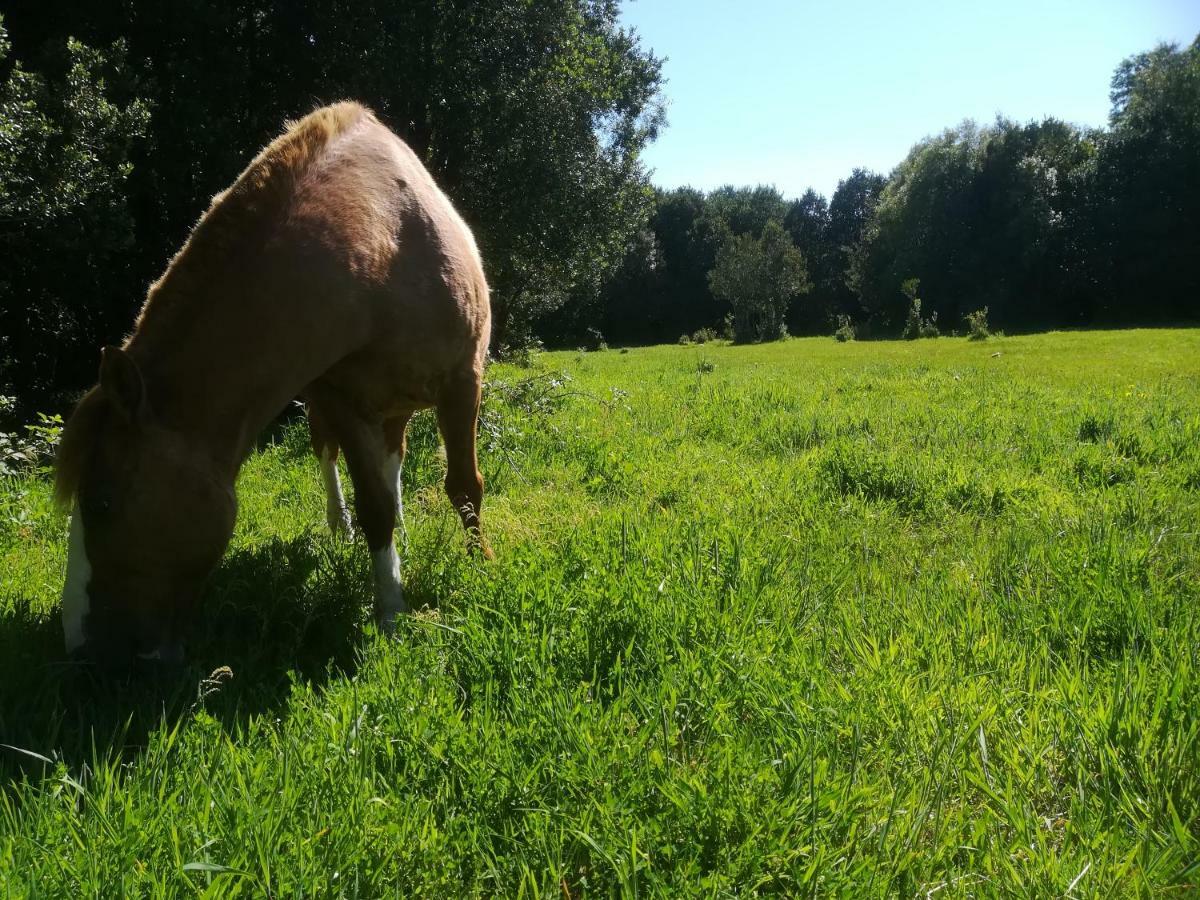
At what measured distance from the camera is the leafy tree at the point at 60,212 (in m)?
5.71

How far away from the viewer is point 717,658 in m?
2.04

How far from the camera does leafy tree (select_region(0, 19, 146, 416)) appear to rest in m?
5.71

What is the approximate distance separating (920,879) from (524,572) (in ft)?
5.67

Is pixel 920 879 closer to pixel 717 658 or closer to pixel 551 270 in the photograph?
pixel 717 658

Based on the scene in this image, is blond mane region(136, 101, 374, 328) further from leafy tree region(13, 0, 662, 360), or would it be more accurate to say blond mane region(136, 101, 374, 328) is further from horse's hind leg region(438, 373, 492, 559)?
leafy tree region(13, 0, 662, 360)

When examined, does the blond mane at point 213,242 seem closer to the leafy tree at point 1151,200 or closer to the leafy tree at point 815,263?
the leafy tree at point 1151,200

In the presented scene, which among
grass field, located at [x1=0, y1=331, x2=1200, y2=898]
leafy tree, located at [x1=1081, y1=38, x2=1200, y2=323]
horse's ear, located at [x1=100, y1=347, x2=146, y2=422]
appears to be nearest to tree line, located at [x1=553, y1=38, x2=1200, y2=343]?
leafy tree, located at [x1=1081, y1=38, x2=1200, y2=323]

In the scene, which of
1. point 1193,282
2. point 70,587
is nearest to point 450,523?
point 70,587

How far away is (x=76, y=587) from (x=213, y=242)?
1290 millimetres

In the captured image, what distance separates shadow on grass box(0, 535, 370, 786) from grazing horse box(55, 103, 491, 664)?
136 mm

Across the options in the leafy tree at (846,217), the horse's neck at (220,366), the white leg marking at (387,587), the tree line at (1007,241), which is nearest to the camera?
the horse's neck at (220,366)

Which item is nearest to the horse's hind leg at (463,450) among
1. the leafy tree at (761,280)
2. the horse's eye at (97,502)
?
the horse's eye at (97,502)

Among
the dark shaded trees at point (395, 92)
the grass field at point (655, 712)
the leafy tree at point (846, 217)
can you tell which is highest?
the leafy tree at point (846, 217)

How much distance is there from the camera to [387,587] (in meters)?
2.83
